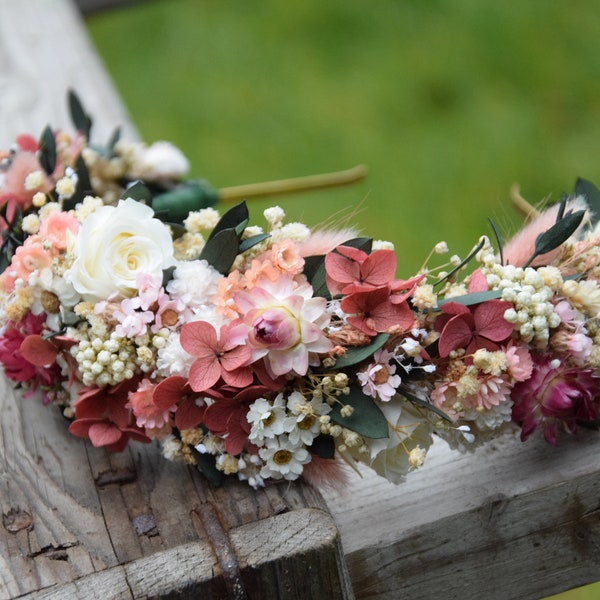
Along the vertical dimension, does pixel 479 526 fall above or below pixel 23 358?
below

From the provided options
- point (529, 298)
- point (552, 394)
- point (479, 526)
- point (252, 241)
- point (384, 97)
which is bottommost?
point (384, 97)

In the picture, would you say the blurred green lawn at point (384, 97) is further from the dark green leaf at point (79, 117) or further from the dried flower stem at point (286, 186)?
the dark green leaf at point (79, 117)

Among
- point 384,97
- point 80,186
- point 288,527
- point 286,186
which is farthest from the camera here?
point 384,97

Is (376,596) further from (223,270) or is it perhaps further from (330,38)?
(330,38)

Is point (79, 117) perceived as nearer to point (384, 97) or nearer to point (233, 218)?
point (233, 218)

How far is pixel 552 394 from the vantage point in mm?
953

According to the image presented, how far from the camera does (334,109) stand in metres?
3.65

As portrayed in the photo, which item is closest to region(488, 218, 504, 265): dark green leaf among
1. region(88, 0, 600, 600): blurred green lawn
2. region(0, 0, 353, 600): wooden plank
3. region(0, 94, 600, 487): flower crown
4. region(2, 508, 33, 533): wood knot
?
region(0, 94, 600, 487): flower crown

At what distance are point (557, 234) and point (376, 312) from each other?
21 cm

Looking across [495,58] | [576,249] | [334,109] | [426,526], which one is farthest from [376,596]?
[495,58]

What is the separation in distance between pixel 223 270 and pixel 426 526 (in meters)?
0.34

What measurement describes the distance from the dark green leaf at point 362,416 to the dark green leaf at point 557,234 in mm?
232

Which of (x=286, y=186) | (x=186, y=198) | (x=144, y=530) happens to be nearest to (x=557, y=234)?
(x=144, y=530)

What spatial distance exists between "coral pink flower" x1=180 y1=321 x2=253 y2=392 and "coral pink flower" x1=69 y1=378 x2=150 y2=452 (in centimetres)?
11
